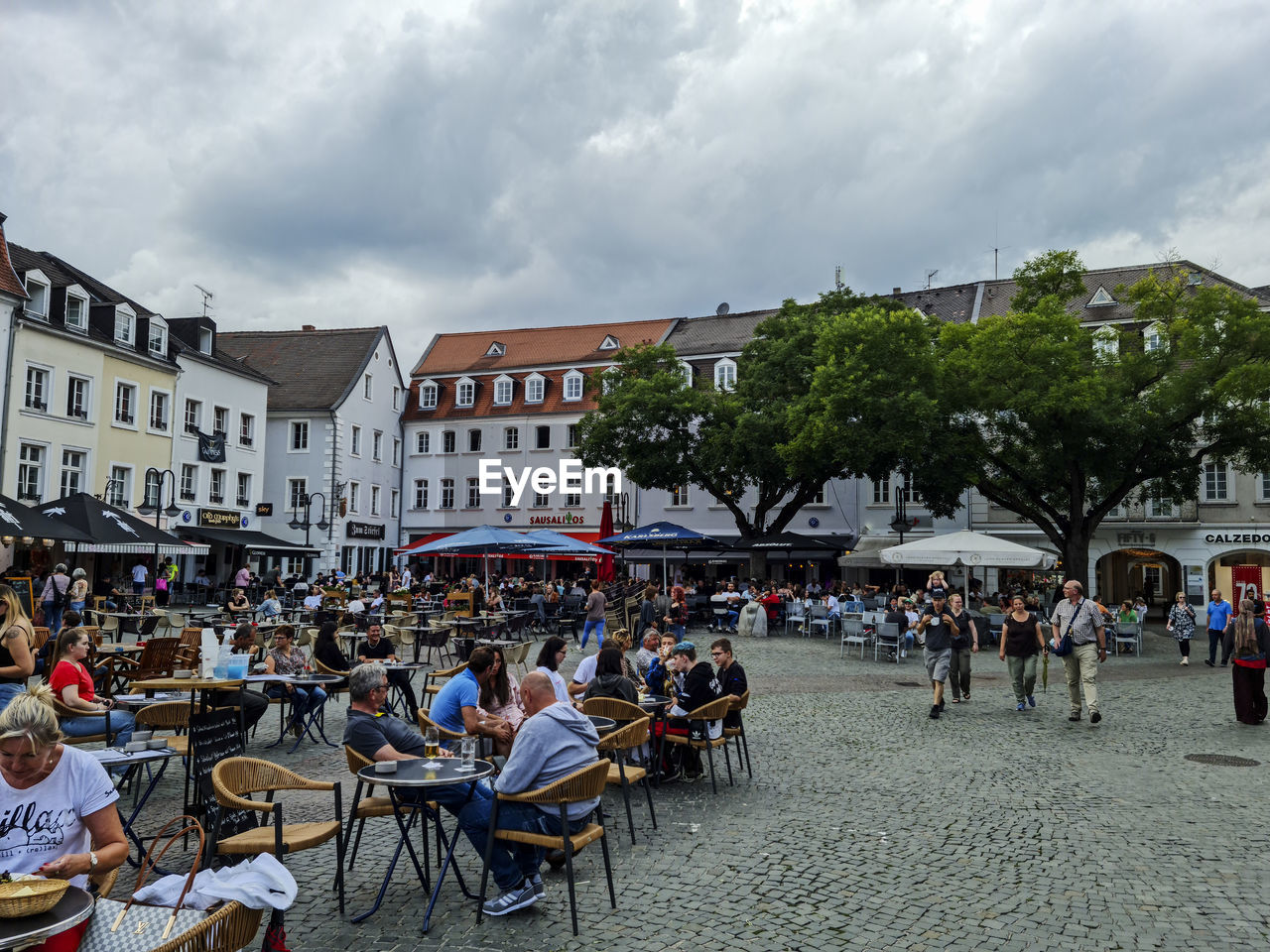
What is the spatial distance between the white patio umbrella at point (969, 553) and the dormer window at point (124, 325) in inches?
1078

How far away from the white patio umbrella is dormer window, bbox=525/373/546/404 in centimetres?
2946

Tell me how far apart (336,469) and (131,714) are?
37.4m

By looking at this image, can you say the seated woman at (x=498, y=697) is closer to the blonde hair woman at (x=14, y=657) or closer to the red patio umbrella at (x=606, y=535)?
the blonde hair woman at (x=14, y=657)

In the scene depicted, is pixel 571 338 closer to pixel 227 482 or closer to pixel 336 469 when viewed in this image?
pixel 336 469

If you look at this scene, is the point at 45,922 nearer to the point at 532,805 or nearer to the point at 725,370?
the point at 532,805

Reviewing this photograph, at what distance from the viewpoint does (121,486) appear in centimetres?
3350

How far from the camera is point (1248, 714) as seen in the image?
12.6 metres

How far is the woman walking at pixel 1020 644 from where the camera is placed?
516 inches

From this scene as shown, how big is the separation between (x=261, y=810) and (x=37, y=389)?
30.5 m

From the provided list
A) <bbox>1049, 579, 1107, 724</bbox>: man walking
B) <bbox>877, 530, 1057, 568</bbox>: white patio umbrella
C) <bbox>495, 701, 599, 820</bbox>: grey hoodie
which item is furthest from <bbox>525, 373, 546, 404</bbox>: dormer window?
<bbox>495, 701, 599, 820</bbox>: grey hoodie

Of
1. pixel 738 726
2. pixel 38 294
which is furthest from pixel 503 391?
pixel 738 726

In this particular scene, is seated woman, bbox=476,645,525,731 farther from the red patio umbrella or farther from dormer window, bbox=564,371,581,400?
dormer window, bbox=564,371,581,400

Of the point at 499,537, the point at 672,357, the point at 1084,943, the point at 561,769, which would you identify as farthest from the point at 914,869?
the point at 672,357

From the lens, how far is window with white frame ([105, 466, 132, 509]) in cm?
3294
